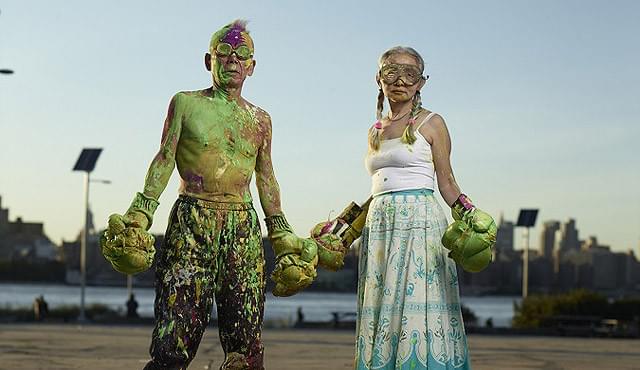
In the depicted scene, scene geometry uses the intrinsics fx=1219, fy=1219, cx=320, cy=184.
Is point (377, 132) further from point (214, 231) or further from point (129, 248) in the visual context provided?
point (129, 248)

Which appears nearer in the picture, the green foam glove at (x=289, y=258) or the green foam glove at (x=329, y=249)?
the green foam glove at (x=289, y=258)

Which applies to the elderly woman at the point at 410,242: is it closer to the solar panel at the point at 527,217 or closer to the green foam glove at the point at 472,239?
the green foam glove at the point at 472,239

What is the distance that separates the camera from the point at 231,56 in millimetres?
6547

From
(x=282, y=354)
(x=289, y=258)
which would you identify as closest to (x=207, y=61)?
(x=289, y=258)

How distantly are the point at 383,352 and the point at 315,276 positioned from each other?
90cm

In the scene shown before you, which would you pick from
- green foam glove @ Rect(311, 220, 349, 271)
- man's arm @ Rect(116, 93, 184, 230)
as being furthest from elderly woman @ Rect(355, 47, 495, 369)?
man's arm @ Rect(116, 93, 184, 230)

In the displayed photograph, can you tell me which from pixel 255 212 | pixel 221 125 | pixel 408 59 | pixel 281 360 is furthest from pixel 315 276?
pixel 281 360

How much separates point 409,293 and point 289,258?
3.60ft

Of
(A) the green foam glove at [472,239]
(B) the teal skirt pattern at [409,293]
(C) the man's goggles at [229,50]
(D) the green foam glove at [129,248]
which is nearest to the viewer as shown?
(D) the green foam glove at [129,248]

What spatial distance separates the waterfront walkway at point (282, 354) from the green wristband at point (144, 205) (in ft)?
22.0

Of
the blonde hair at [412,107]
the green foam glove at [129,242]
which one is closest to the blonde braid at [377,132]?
the blonde hair at [412,107]

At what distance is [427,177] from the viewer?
7.46 meters

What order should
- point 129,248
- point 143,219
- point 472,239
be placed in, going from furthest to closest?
1. point 472,239
2. point 143,219
3. point 129,248

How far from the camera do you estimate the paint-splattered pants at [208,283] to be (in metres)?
6.17
